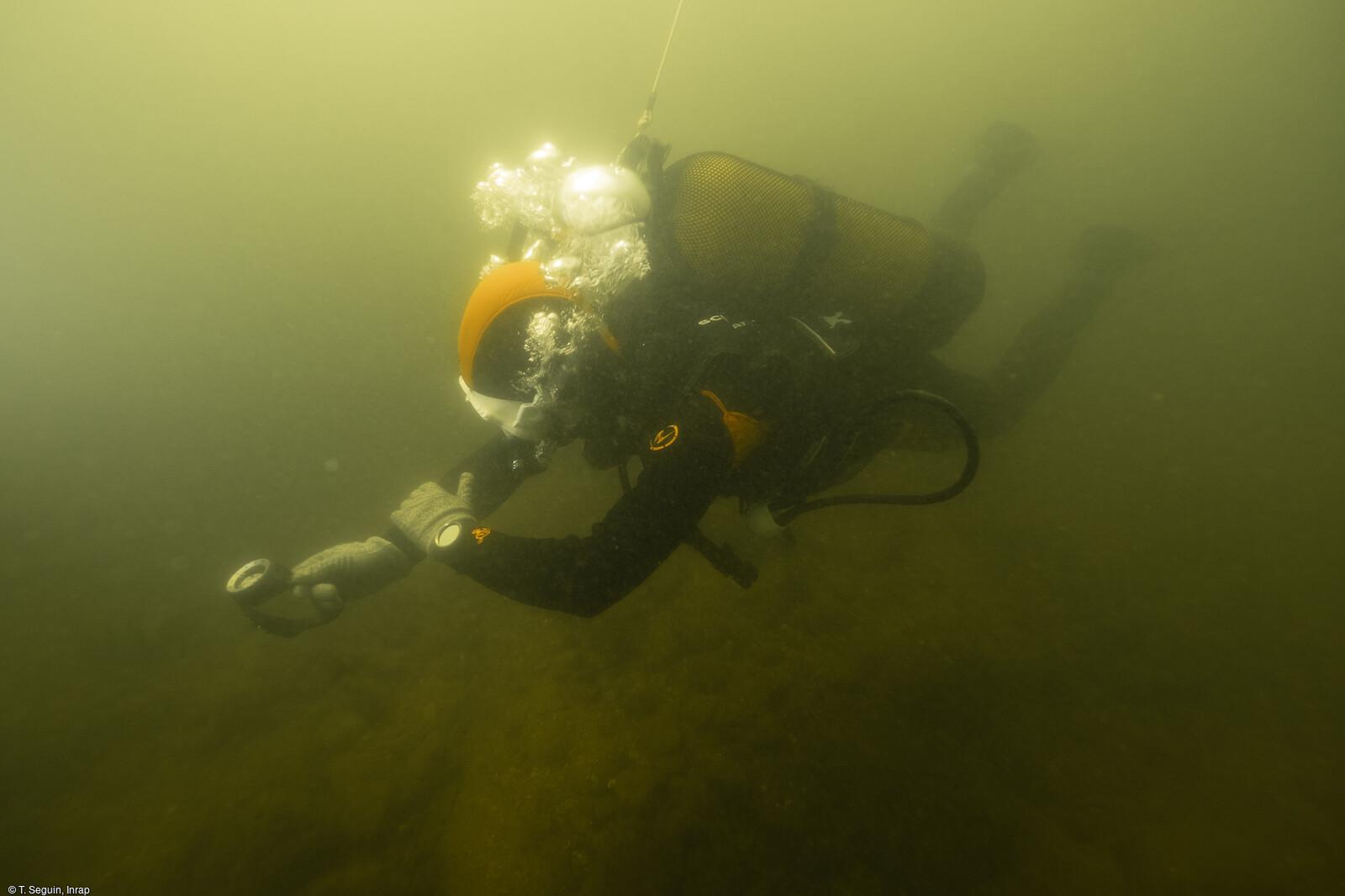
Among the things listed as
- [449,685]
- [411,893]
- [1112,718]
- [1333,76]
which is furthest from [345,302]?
[1333,76]

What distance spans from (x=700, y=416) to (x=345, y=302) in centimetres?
1408

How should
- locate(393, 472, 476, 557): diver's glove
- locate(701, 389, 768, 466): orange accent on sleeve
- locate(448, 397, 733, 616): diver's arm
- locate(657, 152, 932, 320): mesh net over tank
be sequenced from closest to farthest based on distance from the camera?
1. locate(448, 397, 733, 616): diver's arm
2. locate(701, 389, 768, 466): orange accent on sleeve
3. locate(393, 472, 476, 557): diver's glove
4. locate(657, 152, 932, 320): mesh net over tank

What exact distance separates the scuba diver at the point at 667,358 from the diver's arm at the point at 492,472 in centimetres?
1

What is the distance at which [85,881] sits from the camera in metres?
3.25

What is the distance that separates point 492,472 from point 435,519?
1.64 feet

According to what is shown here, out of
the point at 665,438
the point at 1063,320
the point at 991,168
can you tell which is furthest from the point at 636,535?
the point at 991,168

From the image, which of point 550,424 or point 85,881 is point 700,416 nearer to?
point 550,424

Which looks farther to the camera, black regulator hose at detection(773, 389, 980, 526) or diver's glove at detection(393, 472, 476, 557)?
diver's glove at detection(393, 472, 476, 557)

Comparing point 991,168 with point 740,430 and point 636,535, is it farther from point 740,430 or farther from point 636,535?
point 636,535

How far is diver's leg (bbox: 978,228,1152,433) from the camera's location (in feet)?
→ 15.8

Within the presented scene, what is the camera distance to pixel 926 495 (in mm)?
2195

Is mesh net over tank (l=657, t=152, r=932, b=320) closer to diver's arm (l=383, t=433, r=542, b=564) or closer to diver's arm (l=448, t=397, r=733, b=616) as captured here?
diver's arm (l=448, t=397, r=733, b=616)

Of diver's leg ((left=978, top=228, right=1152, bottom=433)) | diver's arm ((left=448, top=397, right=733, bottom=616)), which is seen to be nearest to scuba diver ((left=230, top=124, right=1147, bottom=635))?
diver's arm ((left=448, top=397, right=733, bottom=616))

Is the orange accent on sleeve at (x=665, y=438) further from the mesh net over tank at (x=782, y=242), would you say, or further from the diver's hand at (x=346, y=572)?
the diver's hand at (x=346, y=572)
